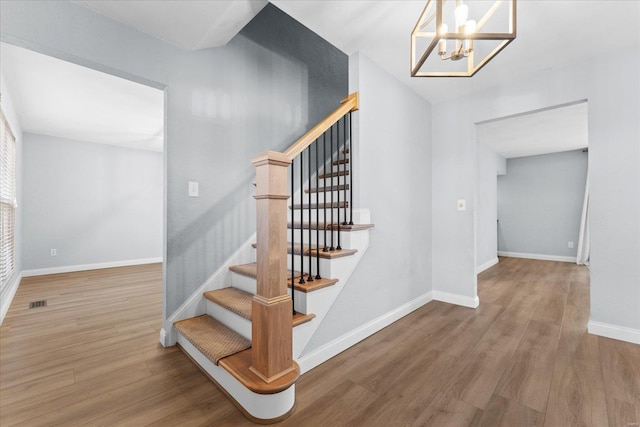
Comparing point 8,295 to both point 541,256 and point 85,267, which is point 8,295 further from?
point 541,256

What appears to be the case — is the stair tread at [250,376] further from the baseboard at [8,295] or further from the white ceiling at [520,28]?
the baseboard at [8,295]

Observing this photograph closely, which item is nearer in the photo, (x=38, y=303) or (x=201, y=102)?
(x=201, y=102)

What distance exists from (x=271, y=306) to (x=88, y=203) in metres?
5.59

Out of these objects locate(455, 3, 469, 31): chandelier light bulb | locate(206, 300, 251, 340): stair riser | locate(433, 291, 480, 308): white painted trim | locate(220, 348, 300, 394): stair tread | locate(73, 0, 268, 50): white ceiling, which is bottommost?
locate(433, 291, 480, 308): white painted trim

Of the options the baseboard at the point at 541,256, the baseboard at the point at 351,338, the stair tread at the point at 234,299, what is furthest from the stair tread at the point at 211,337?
the baseboard at the point at 541,256

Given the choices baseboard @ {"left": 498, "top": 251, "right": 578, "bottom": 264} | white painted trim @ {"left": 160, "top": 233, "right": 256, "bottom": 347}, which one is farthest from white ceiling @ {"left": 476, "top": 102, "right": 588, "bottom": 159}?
white painted trim @ {"left": 160, "top": 233, "right": 256, "bottom": 347}

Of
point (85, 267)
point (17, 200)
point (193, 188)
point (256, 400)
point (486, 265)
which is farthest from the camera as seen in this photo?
point (486, 265)

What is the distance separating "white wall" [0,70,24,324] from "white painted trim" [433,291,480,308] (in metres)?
4.53

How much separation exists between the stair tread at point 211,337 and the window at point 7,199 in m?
2.54

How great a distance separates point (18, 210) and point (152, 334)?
3962 mm

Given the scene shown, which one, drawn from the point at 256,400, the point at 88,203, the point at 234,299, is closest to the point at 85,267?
the point at 88,203

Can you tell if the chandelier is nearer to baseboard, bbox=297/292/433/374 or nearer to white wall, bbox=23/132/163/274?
baseboard, bbox=297/292/433/374

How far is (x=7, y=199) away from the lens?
3400mm

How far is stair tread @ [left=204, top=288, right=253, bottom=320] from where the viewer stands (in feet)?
6.18
